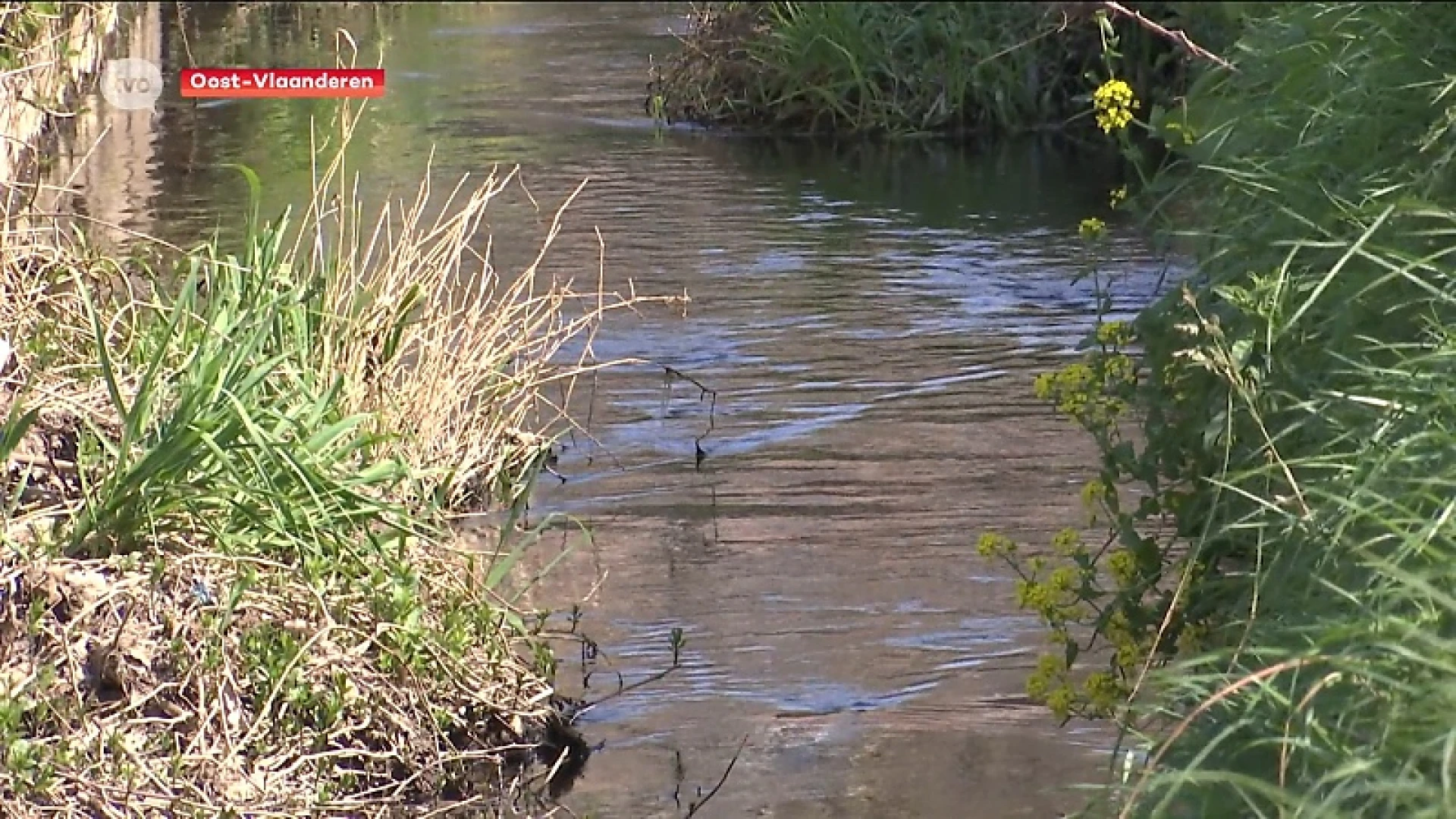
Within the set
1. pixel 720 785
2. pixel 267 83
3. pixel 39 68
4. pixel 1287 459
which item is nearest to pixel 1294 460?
pixel 1287 459

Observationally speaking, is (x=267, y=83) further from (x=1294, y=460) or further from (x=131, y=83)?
(x=1294, y=460)

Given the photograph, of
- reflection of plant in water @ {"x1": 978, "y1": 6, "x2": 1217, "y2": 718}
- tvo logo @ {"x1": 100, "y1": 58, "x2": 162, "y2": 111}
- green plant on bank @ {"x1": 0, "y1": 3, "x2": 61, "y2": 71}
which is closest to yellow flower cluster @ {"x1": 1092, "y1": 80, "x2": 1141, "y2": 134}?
reflection of plant in water @ {"x1": 978, "y1": 6, "x2": 1217, "y2": 718}

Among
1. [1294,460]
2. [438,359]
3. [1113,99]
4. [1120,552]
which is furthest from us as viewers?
[438,359]

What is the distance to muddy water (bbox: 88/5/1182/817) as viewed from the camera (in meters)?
4.92

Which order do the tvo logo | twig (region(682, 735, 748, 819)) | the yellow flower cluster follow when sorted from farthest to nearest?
the tvo logo
the yellow flower cluster
twig (region(682, 735, 748, 819))

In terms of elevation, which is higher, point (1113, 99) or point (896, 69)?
point (1113, 99)

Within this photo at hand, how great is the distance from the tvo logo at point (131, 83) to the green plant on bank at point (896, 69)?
3049mm

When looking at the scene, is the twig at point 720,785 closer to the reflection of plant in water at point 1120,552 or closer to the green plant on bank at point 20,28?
the reflection of plant in water at point 1120,552

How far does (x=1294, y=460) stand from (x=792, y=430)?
368 cm

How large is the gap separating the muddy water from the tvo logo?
0.78ft

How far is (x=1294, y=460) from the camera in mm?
3748

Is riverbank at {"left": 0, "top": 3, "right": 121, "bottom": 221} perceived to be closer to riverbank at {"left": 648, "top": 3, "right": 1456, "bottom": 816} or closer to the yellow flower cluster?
the yellow flower cluster

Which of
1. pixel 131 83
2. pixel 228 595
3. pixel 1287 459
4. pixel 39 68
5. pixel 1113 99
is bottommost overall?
pixel 131 83

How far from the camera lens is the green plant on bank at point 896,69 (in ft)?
A: 43.8
